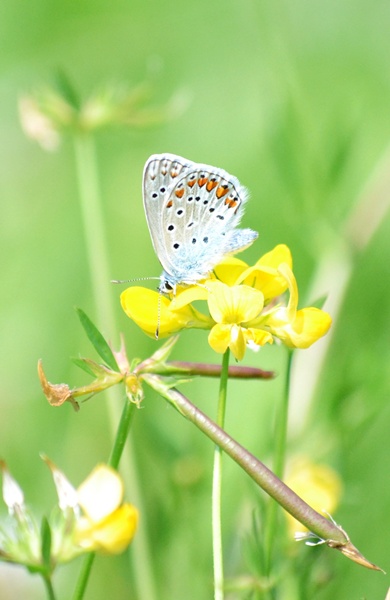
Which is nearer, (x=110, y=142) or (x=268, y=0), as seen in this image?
(x=268, y=0)

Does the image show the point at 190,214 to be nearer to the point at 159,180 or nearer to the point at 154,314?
the point at 159,180

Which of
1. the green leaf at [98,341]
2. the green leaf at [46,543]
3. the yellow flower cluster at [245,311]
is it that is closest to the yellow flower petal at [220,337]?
the yellow flower cluster at [245,311]

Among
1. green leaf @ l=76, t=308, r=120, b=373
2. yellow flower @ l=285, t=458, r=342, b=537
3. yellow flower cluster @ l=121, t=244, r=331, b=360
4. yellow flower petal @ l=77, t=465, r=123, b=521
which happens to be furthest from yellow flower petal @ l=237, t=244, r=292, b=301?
yellow flower @ l=285, t=458, r=342, b=537

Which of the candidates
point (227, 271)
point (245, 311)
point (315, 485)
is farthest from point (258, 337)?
point (315, 485)

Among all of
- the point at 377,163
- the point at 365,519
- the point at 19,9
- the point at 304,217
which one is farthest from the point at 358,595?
the point at 19,9

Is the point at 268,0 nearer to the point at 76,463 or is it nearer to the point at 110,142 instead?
the point at 110,142
